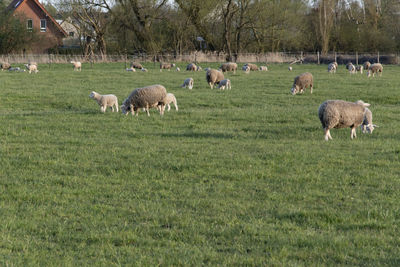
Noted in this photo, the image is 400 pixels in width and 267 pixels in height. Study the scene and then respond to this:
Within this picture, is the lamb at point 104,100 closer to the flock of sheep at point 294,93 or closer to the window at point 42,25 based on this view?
the flock of sheep at point 294,93

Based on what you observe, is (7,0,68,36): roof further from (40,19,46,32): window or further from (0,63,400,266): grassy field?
(0,63,400,266): grassy field

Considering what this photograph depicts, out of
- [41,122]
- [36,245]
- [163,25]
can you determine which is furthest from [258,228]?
[163,25]

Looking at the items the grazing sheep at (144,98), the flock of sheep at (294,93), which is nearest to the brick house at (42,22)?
the flock of sheep at (294,93)

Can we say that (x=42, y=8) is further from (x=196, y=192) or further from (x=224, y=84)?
(x=196, y=192)

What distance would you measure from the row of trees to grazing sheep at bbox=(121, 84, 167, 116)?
45629 millimetres

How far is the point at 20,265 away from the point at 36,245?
0.61m

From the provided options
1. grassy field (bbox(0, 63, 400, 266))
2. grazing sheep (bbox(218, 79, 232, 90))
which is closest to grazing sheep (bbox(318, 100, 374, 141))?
grassy field (bbox(0, 63, 400, 266))

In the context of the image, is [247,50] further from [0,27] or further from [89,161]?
[89,161]

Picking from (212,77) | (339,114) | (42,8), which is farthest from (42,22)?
(339,114)

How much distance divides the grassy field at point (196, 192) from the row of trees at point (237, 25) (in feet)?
157

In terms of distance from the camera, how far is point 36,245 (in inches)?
236

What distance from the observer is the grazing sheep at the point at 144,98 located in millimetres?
16953

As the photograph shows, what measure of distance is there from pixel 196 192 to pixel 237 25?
61850 mm

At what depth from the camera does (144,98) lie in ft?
55.7
